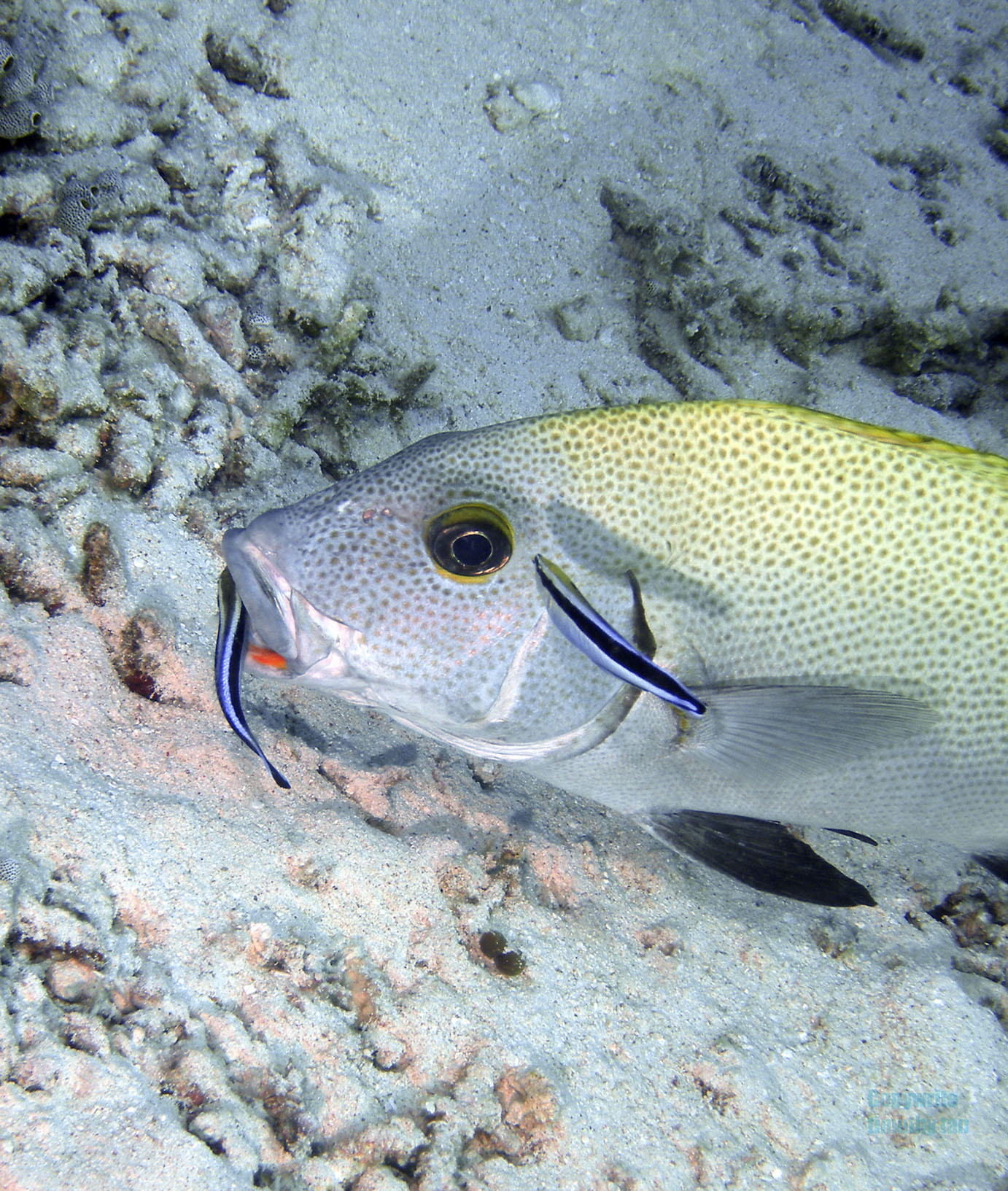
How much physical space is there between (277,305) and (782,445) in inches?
86.0

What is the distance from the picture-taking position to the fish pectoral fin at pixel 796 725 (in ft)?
5.52

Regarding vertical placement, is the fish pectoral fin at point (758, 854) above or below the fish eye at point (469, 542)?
below

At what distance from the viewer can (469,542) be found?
1687 millimetres

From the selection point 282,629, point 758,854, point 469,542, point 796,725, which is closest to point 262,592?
point 282,629

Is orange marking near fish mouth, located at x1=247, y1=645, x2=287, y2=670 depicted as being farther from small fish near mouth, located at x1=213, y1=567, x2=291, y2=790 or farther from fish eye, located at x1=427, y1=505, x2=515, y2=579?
fish eye, located at x1=427, y1=505, x2=515, y2=579

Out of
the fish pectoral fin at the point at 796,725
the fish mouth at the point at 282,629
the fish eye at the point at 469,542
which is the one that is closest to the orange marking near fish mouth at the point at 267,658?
the fish mouth at the point at 282,629

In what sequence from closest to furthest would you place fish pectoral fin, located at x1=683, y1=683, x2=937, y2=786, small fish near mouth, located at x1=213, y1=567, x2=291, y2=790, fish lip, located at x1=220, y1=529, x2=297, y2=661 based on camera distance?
small fish near mouth, located at x1=213, y1=567, x2=291, y2=790
fish lip, located at x1=220, y1=529, x2=297, y2=661
fish pectoral fin, located at x1=683, y1=683, x2=937, y2=786

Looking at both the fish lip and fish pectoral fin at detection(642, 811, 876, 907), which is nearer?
Answer: the fish lip

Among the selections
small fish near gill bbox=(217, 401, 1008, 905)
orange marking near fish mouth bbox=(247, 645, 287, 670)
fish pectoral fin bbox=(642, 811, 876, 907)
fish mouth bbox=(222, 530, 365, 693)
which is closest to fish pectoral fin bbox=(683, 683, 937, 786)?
small fish near gill bbox=(217, 401, 1008, 905)

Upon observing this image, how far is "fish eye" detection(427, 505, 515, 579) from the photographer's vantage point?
1684mm

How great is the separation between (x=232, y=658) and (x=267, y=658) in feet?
0.57

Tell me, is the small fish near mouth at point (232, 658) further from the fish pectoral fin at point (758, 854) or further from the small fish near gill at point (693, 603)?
the fish pectoral fin at point (758, 854)

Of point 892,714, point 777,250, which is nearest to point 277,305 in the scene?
point 892,714

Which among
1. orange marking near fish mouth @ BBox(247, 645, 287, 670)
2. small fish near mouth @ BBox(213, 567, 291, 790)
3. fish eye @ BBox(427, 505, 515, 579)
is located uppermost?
fish eye @ BBox(427, 505, 515, 579)
